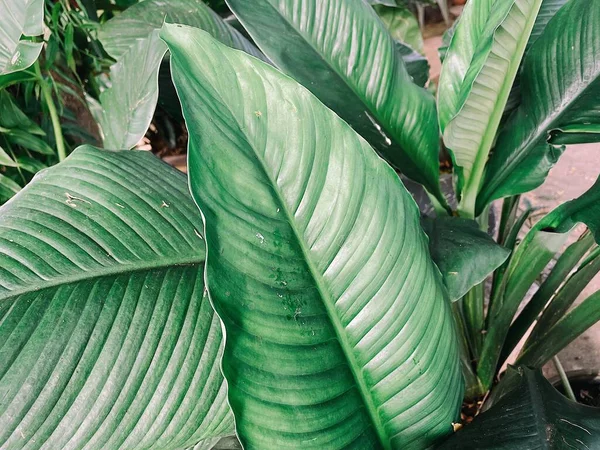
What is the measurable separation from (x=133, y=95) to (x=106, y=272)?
33 cm

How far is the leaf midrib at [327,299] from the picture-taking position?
357 millimetres

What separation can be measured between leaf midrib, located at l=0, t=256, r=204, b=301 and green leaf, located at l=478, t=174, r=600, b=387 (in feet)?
1.37

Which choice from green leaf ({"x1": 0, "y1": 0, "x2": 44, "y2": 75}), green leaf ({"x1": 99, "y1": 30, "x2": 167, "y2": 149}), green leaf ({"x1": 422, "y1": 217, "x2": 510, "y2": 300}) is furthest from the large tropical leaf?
green leaf ({"x1": 422, "y1": 217, "x2": 510, "y2": 300})

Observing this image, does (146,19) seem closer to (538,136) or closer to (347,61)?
(347,61)

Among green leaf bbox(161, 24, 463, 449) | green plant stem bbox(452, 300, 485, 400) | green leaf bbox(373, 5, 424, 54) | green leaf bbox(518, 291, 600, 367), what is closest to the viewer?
green leaf bbox(161, 24, 463, 449)

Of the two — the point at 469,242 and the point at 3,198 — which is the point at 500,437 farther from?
the point at 3,198

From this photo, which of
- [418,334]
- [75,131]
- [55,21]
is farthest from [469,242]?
[75,131]

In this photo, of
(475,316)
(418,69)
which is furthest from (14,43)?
(475,316)

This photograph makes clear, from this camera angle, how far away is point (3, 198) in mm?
954

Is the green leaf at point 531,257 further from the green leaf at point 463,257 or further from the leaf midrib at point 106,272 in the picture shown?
the leaf midrib at point 106,272

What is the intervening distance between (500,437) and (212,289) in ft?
0.95

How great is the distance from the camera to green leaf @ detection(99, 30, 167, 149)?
0.63m

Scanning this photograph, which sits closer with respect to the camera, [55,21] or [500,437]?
[500,437]

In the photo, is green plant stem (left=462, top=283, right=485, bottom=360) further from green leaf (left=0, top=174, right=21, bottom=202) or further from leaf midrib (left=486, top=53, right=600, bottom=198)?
green leaf (left=0, top=174, right=21, bottom=202)
